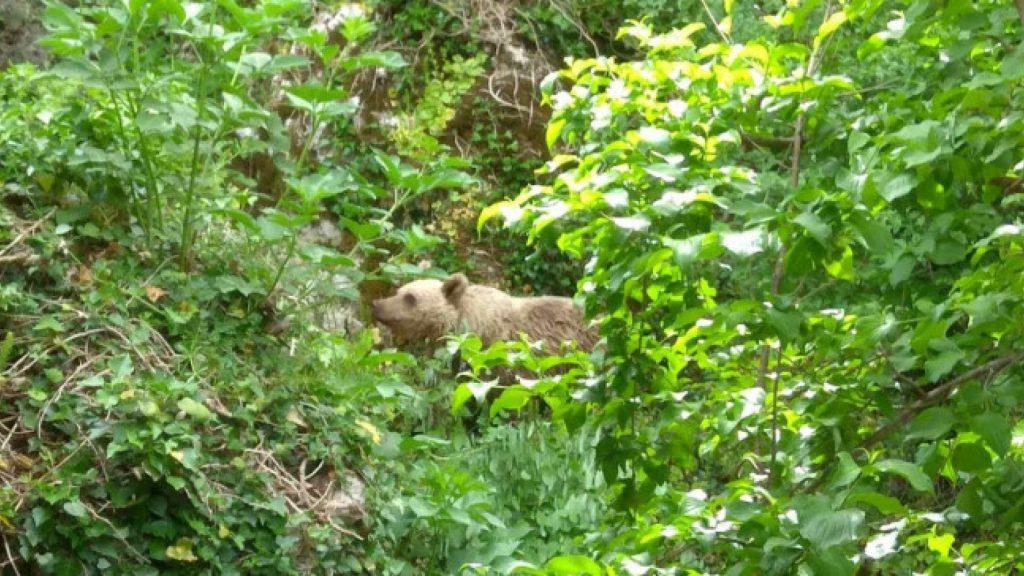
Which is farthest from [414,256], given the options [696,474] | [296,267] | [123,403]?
[123,403]

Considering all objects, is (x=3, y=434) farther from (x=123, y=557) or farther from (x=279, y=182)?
(x=279, y=182)

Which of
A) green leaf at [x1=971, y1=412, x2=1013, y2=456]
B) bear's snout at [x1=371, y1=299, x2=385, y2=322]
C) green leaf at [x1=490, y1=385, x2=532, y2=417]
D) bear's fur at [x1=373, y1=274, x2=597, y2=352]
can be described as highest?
green leaf at [x1=971, y1=412, x2=1013, y2=456]

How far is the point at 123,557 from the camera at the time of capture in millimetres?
4129

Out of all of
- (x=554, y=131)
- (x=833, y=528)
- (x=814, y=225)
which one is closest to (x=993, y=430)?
(x=833, y=528)

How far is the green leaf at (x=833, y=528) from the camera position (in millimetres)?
2172

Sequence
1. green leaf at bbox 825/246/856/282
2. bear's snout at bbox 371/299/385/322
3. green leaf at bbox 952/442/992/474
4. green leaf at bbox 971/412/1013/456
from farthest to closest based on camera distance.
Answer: bear's snout at bbox 371/299/385/322 → green leaf at bbox 825/246/856/282 → green leaf at bbox 952/442/992/474 → green leaf at bbox 971/412/1013/456

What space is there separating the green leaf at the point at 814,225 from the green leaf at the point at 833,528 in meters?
0.53

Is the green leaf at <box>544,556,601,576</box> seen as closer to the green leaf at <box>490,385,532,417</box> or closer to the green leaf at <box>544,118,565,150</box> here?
the green leaf at <box>490,385,532,417</box>

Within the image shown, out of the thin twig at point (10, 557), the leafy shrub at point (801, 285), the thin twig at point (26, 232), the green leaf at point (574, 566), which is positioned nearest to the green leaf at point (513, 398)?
the leafy shrub at point (801, 285)

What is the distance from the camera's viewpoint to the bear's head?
358 inches

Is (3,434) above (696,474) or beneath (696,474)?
above

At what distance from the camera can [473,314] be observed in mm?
9031

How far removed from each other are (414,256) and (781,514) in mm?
7740

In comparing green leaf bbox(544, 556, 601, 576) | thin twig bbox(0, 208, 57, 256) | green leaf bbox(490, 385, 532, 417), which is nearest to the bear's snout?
thin twig bbox(0, 208, 57, 256)
